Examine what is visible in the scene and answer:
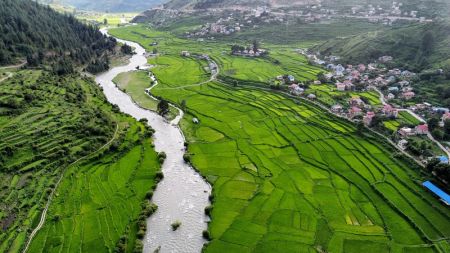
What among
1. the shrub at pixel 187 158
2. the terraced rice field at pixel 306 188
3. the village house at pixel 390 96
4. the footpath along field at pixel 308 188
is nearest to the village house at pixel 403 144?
the footpath along field at pixel 308 188

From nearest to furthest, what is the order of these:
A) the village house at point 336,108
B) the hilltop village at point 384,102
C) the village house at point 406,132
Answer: the hilltop village at point 384,102
the village house at point 406,132
the village house at point 336,108

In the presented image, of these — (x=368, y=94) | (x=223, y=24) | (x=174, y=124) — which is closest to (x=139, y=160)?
(x=174, y=124)

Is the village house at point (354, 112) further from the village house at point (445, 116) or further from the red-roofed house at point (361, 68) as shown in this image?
the red-roofed house at point (361, 68)

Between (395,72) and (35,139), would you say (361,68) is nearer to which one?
(395,72)

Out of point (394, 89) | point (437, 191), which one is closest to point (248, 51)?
point (394, 89)

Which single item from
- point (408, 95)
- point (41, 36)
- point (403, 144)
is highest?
point (41, 36)

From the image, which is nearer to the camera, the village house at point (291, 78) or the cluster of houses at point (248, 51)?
the village house at point (291, 78)

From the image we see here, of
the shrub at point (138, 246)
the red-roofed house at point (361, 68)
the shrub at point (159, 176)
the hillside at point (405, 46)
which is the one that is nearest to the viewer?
the shrub at point (138, 246)

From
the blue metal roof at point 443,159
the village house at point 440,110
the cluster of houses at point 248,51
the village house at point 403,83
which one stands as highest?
the cluster of houses at point 248,51
